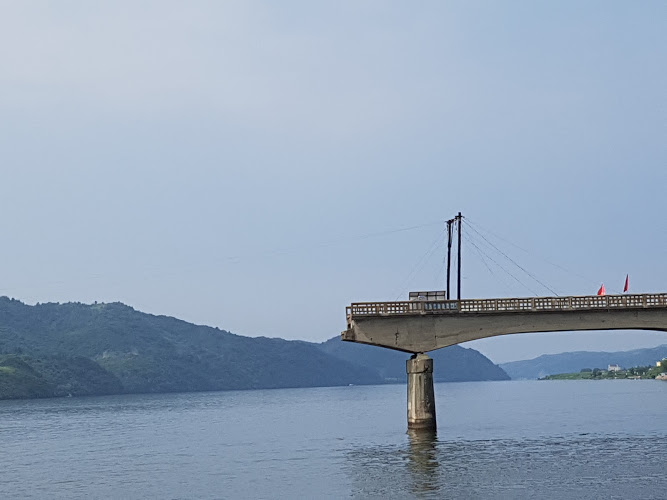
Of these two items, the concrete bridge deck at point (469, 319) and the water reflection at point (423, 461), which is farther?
the concrete bridge deck at point (469, 319)

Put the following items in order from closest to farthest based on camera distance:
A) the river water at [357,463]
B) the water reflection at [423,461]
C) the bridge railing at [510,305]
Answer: the river water at [357,463], the water reflection at [423,461], the bridge railing at [510,305]

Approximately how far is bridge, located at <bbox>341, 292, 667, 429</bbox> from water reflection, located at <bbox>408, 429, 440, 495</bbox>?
297cm

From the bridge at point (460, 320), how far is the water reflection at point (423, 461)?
117 inches

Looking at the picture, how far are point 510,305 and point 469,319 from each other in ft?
10.6

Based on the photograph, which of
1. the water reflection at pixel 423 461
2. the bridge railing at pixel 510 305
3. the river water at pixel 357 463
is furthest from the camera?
the bridge railing at pixel 510 305

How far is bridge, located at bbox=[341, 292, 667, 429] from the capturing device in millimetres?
62719

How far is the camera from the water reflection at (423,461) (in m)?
42.1

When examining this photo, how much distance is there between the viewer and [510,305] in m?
63.0

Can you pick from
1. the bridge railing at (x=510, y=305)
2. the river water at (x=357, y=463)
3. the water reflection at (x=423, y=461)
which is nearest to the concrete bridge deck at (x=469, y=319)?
Answer: the bridge railing at (x=510, y=305)

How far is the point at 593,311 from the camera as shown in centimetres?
6266

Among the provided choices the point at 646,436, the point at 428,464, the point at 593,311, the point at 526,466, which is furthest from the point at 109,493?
the point at 646,436

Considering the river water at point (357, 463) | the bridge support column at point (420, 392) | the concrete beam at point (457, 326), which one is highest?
the concrete beam at point (457, 326)

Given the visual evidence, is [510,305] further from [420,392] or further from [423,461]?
[423,461]

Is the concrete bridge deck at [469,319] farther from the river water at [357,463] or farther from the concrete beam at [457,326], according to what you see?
the river water at [357,463]
